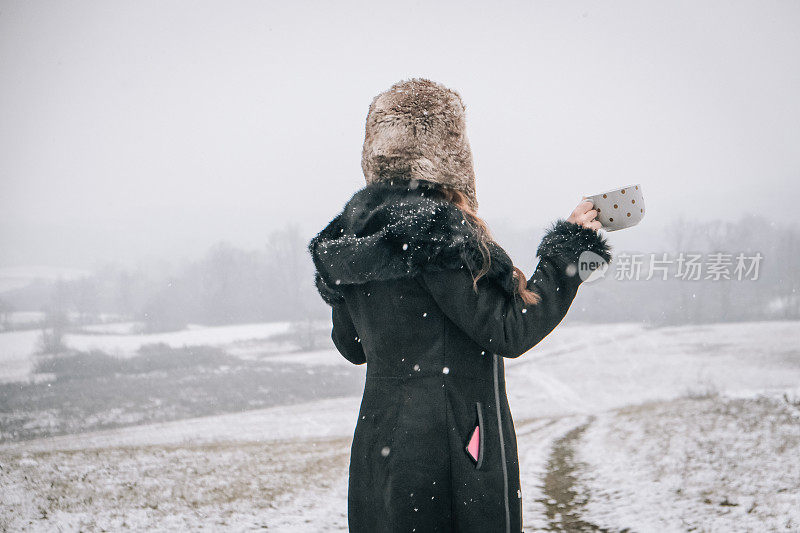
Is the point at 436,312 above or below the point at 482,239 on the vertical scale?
below

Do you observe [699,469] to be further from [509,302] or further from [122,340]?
[122,340]

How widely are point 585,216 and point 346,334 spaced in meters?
0.95

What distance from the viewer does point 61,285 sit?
3544cm

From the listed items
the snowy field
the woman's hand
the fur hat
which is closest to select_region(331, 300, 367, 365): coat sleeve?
the fur hat

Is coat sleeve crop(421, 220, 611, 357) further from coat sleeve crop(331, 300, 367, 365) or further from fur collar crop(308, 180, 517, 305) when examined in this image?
coat sleeve crop(331, 300, 367, 365)

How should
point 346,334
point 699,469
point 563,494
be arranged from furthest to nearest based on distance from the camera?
point 699,469
point 563,494
point 346,334

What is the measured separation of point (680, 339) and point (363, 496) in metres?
38.1

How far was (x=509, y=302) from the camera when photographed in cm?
158

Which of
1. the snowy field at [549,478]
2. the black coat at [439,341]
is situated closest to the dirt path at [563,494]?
the snowy field at [549,478]

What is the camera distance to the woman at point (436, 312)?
61.1 inches

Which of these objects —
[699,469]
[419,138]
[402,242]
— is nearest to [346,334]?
[402,242]

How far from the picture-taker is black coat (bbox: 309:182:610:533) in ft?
5.08

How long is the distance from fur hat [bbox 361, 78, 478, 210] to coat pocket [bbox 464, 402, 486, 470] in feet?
2.34

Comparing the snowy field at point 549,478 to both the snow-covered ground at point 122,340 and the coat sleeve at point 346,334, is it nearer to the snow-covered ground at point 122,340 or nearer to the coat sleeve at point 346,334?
the coat sleeve at point 346,334
